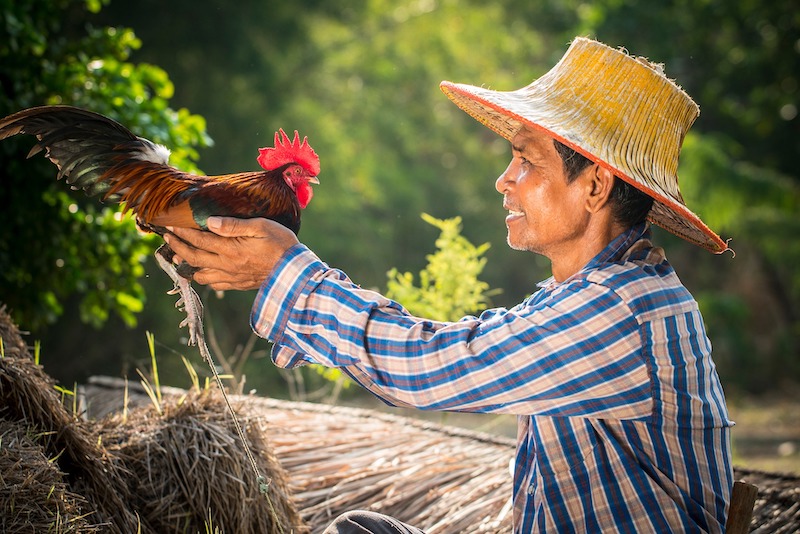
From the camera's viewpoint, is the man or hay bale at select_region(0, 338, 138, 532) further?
hay bale at select_region(0, 338, 138, 532)

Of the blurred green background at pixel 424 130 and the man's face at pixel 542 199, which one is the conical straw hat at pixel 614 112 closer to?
the man's face at pixel 542 199

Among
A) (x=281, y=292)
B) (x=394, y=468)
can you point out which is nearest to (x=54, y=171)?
(x=394, y=468)

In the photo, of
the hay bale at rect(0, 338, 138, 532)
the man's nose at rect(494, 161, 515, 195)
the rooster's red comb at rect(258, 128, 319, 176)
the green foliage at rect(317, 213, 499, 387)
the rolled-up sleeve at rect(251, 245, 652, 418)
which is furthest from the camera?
the green foliage at rect(317, 213, 499, 387)

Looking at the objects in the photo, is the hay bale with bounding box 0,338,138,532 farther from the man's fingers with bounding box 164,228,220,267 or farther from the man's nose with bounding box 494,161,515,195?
the man's nose with bounding box 494,161,515,195

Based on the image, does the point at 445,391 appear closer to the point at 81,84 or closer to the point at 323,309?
the point at 323,309

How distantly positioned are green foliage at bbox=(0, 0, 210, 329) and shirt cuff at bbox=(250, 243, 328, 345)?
2112 mm

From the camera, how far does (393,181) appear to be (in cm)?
1287

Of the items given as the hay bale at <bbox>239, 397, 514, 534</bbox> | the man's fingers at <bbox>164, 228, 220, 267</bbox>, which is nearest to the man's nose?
the man's fingers at <bbox>164, 228, 220, 267</bbox>

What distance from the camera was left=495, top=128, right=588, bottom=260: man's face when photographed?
6.39ft

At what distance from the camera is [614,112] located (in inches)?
76.9

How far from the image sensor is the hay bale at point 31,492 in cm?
182

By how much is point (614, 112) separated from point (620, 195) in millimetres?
200

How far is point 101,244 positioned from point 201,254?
2342 millimetres

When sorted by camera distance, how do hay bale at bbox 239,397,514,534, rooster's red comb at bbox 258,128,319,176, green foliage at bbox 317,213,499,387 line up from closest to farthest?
rooster's red comb at bbox 258,128,319,176
hay bale at bbox 239,397,514,534
green foliage at bbox 317,213,499,387
